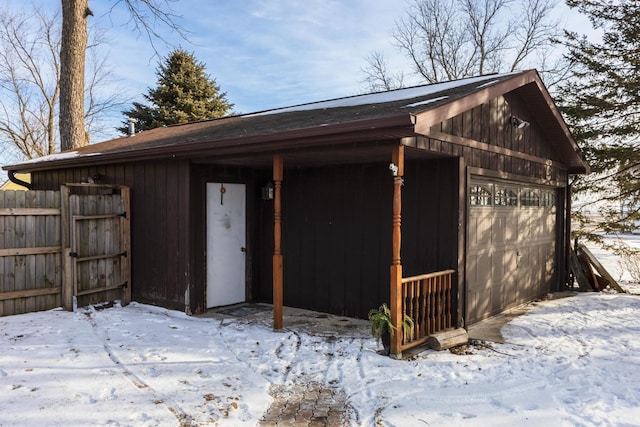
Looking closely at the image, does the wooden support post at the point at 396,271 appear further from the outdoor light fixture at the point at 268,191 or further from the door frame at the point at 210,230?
the door frame at the point at 210,230

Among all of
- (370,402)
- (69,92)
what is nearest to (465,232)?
(370,402)

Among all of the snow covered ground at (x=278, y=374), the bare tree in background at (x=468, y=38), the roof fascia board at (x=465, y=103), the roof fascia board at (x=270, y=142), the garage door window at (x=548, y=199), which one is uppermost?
the bare tree in background at (x=468, y=38)

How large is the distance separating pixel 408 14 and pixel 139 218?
718 inches

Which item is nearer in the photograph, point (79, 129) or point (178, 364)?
point (178, 364)

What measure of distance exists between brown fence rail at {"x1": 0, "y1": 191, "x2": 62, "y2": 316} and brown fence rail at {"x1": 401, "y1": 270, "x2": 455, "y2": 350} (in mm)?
4774

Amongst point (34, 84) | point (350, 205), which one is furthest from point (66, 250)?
point (34, 84)

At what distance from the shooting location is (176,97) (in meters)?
20.7

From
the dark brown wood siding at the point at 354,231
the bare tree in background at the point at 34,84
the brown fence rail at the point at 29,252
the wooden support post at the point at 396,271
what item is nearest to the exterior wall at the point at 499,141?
the dark brown wood siding at the point at 354,231

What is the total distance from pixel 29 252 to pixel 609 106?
11.2 meters

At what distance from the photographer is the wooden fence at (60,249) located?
5969mm

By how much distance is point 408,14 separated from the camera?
21.2 m

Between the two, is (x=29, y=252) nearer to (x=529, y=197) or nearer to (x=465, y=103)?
(x=465, y=103)

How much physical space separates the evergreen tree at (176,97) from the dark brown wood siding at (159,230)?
13.9 metres

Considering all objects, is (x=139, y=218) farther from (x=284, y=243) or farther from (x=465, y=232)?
(x=465, y=232)
